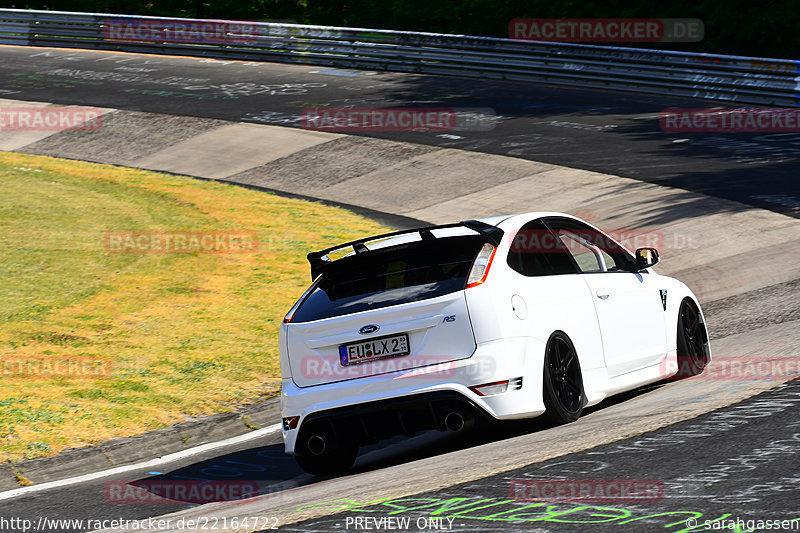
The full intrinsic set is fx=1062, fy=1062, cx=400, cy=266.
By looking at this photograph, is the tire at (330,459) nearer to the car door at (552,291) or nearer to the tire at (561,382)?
the tire at (561,382)

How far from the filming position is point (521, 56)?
28.0m

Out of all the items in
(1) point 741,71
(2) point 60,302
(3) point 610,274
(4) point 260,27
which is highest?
(4) point 260,27

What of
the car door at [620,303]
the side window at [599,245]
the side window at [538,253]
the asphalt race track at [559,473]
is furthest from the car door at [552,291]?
the asphalt race track at [559,473]

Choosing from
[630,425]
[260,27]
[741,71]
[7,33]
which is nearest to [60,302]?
[630,425]

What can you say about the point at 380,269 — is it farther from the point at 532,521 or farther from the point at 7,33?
the point at 7,33

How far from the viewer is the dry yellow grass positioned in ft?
31.3

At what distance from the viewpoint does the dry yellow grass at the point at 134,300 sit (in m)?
9.53

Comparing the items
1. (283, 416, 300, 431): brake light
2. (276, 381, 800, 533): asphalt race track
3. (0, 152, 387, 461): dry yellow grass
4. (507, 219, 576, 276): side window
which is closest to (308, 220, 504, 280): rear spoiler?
(507, 219, 576, 276): side window

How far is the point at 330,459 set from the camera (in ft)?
24.5

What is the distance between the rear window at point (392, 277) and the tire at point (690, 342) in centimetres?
250

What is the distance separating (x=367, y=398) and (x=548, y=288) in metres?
1.51

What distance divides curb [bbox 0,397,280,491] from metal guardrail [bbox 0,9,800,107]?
17.1m

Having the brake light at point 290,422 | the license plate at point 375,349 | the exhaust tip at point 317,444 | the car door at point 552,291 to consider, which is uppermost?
the car door at point 552,291

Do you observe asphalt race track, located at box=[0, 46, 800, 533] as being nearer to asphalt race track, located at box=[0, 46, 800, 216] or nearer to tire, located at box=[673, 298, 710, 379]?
tire, located at box=[673, 298, 710, 379]
